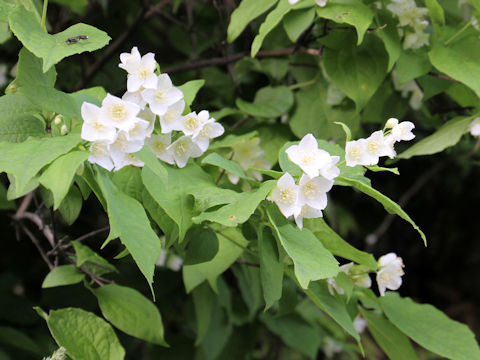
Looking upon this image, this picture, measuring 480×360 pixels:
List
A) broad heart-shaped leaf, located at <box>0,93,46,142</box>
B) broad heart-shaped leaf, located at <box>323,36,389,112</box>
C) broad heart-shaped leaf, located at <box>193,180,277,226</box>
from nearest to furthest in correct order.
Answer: broad heart-shaped leaf, located at <box>193,180,277,226</box>, broad heart-shaped leaf, located at <box>0,93,46,142</box>, broad heart-shaped leaf, located at <box>323,36,389,112</box>

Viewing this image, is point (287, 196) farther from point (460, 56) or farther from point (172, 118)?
point (460, 56)

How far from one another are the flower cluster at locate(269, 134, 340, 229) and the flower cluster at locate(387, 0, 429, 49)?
76 cm

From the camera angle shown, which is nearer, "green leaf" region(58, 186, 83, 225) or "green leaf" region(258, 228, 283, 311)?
"green leaf" region(258, 228, 283, 311)

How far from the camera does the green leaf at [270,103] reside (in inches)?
75.4

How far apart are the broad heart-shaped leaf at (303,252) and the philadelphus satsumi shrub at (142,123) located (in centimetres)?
25

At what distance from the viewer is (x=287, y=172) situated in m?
1.15

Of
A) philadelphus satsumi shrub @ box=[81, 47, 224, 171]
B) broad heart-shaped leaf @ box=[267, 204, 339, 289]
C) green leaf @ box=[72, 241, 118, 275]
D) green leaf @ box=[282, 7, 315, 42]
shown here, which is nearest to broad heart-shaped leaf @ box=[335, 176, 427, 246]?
broad heart-shaped leaf @ box=[267, 204, 339, 289]

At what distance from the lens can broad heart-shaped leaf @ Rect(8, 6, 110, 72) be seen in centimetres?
106

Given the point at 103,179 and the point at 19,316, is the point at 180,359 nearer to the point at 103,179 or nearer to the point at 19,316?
the point at 19,316

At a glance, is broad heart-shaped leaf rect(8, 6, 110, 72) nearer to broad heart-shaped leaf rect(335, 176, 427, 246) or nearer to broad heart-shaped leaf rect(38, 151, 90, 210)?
broad heart-shaped leaf rect(38, 151, 90, 210)

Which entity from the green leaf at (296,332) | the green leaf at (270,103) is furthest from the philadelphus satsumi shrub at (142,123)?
the green leaf at (296,332)

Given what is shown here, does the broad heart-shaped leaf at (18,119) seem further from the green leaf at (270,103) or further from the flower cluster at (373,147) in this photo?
the green leaf at (270,103)

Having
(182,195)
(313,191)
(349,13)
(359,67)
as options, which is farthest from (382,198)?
(359,67)

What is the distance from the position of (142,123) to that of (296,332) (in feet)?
4.98
